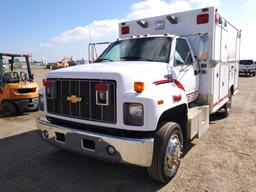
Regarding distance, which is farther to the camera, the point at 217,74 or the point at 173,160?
the point at 217,74

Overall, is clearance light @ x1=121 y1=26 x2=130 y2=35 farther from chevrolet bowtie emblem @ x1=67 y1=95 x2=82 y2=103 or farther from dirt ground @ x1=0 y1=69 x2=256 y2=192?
chevrolet bowtie emblem @ x1=67 y1=95 x2=82 y2=103

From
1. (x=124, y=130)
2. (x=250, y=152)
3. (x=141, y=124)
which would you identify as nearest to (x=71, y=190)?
(x=124, y=130)

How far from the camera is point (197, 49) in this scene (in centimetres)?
529

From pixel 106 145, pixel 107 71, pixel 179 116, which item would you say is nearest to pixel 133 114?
pixel 106 145

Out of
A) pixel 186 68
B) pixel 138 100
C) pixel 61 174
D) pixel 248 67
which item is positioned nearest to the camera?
pixel 138 100

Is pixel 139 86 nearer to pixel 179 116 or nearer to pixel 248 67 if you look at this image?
pixel 179 116

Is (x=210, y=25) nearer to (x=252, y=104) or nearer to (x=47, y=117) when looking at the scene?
(x=47, y=117)

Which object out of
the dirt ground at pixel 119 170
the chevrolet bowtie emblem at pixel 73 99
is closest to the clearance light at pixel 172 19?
the dirt ground at pixel 119 170

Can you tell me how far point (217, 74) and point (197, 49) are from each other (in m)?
1.05

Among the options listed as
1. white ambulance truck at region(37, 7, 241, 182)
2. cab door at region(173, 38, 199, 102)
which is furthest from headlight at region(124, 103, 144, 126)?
cab door at region(173, 38, 199, 102)

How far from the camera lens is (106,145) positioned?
129 inches

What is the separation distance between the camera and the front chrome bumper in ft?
10.3

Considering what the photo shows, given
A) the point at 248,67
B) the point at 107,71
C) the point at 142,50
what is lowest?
the point at 107,71

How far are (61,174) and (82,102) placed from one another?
1365 millimetres
